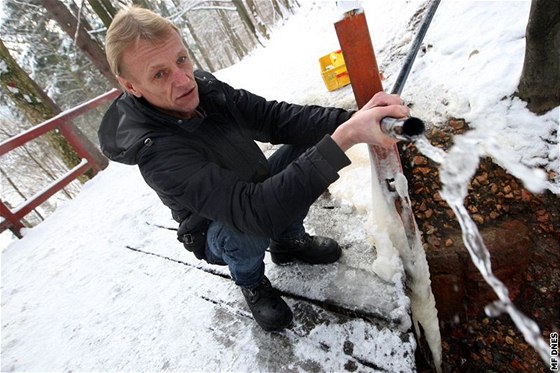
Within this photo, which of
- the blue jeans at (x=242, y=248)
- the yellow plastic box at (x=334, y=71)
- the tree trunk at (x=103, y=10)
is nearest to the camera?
the blue jeans at (x=242, y=248)

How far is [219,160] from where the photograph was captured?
167cm

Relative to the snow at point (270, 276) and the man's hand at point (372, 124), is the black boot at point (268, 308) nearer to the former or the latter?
the snow at point (270, 276)

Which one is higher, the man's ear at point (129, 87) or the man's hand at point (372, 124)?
the man's ear at point (129, 87)

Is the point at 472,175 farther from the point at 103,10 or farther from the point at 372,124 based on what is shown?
the point at 103,10

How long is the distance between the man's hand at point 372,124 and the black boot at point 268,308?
3.40ft

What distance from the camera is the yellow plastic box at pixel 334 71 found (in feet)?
12.5

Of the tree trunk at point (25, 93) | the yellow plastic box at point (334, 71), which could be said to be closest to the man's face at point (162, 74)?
the yellow plastic box at point (334, 71)

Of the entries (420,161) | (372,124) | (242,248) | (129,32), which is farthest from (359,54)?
(420,161)

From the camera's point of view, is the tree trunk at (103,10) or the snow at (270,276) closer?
the snow at (270,276)

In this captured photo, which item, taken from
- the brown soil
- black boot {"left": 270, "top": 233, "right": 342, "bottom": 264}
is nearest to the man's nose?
black boot {"left": 270, "top": 233, "right": 342, "bottom": 264}

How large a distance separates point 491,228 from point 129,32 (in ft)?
7.54

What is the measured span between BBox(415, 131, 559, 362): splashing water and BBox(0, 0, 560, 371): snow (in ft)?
0.18

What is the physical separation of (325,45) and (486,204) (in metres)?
4.88

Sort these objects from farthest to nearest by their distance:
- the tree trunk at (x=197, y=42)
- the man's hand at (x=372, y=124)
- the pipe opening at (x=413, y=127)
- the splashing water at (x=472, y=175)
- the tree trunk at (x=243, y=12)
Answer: the tree trunk at (x=197, y=42), the tree trunk at (x=243, y=12), the splashing water at (x=472, y=175), the man's hand at (x=372, y=124), the pipe opening at (x=413, y=127)
